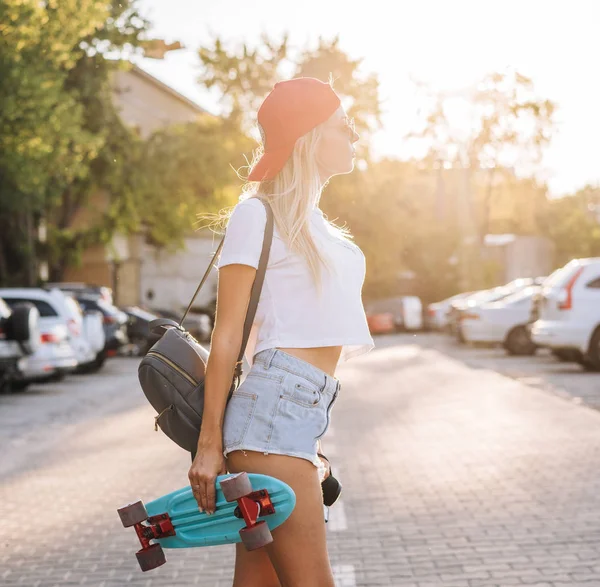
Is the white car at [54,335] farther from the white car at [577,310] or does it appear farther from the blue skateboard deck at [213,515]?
the blue skateboard deck at [213,515]

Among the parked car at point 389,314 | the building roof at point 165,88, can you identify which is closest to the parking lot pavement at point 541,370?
the parked car at point 389,314

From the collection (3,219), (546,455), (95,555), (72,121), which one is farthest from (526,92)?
(95,555)

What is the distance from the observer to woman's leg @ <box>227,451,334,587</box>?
9.22 ft

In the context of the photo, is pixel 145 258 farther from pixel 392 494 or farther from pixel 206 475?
pixel 206 475

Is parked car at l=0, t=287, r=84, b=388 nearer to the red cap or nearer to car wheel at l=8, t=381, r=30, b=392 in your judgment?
car wheel at l=8, t=381, r=30, b=392

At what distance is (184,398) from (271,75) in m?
46.0

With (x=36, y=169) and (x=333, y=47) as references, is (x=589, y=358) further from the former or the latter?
(x=333, y=47)

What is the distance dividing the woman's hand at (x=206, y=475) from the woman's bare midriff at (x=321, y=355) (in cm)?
32

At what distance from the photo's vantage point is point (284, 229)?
9.61ft

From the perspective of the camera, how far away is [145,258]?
50031 millimetres

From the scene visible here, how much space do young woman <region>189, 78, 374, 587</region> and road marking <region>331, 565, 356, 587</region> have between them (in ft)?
7.43

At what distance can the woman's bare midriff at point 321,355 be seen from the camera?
9.57 feet

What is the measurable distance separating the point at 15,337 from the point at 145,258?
3415cm

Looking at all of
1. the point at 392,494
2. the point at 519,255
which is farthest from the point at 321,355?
the point at 519,255
